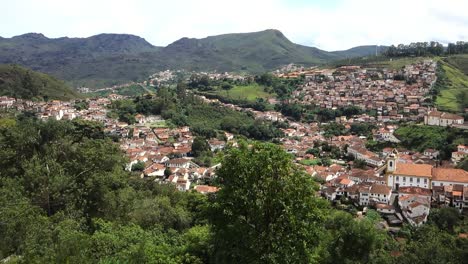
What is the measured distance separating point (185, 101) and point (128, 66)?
110 m

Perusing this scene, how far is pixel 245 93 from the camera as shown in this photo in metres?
78.2

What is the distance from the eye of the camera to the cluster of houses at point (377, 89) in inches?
2511

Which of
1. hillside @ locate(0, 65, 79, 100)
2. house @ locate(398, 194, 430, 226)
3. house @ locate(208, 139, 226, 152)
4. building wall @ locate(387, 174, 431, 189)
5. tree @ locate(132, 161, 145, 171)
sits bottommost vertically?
house @ locate(398, 194, 430, 226)

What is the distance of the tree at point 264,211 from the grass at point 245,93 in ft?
219

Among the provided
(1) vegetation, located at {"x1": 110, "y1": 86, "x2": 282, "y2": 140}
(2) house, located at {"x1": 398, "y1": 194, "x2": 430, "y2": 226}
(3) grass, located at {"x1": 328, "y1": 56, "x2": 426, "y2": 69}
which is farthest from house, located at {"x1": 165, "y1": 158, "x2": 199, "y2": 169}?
(3) grass, located at {"x1": 328, "y1": 56, "x2": 426, "y2": 69}

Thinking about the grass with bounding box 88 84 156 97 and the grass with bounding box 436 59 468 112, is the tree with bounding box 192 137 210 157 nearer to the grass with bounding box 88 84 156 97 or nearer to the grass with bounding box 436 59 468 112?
the grass with bounding box 436 59 468 112

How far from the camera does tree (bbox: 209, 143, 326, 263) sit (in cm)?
778

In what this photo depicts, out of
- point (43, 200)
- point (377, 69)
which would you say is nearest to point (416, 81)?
point (377, 69)

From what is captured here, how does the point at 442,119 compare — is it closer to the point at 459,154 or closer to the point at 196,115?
the point at 459,154

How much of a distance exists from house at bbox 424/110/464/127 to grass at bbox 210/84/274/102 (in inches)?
1304

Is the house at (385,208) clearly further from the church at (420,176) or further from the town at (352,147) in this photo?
the church at (420,176)

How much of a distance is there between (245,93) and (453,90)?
36740mm

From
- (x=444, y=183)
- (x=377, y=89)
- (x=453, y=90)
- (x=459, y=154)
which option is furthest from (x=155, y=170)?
(x=453, y=90)

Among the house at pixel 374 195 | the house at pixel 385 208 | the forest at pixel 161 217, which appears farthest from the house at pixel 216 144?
the forest at pixel 161 217
